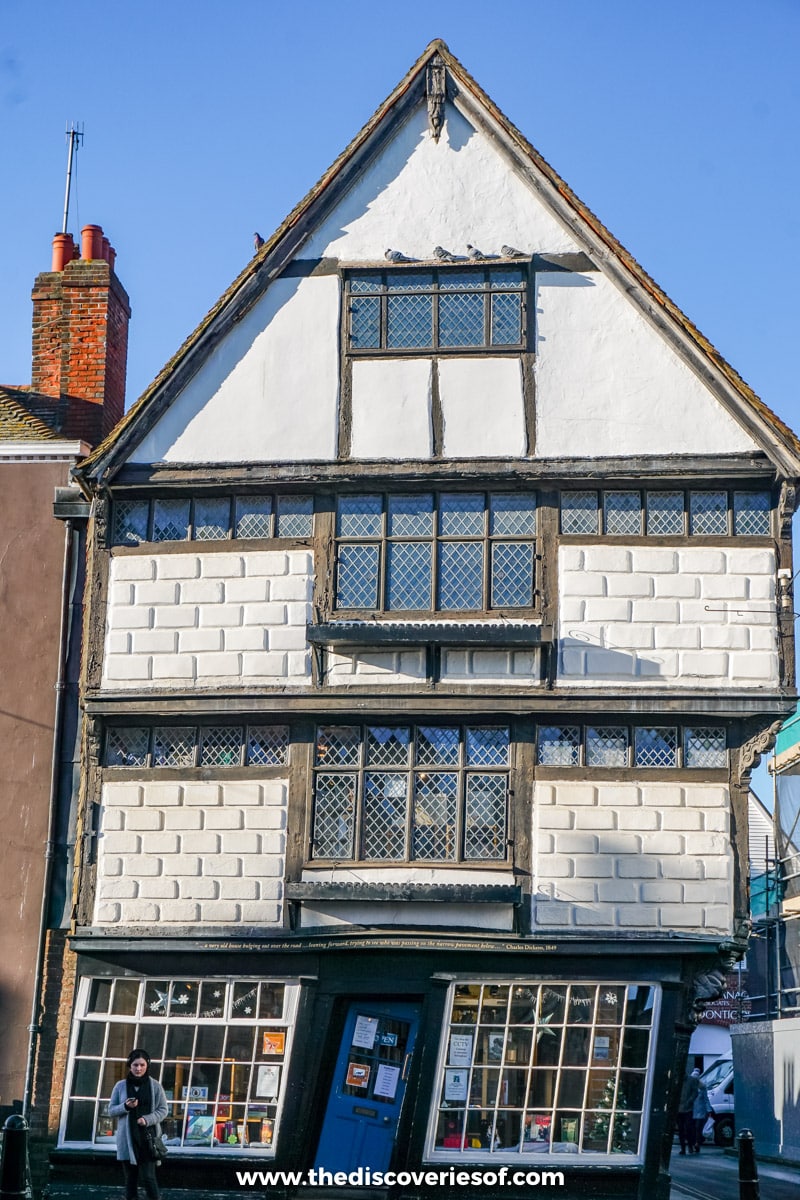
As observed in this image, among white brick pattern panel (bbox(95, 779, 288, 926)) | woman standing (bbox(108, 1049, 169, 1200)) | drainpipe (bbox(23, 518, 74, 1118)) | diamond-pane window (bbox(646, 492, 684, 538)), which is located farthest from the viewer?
drainpipe (bbox(23, 518, 74, 1118))

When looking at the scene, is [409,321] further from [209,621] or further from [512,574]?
[209,621]

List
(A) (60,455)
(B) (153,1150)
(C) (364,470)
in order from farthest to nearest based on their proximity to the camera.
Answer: (A) (60,455) → (C) (364,470) → (B) (153,1150)

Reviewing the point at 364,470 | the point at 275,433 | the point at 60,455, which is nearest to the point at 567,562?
the point at 364,470

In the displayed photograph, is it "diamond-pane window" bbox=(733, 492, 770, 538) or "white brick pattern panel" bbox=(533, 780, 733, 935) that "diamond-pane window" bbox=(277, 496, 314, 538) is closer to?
"white brick pattern panel" bbox=(533, 780, 733, 935)

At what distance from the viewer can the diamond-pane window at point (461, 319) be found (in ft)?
48.3

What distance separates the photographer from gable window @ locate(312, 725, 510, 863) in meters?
13.8

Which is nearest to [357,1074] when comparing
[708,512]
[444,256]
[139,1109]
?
[139,1109]

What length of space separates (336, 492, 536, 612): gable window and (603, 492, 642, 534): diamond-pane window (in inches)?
28.0

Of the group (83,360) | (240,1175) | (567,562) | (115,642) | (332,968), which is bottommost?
(240,1175)

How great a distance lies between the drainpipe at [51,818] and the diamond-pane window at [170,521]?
1189 mm

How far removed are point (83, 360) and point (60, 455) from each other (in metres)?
1.66

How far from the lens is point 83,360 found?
17.8 metres

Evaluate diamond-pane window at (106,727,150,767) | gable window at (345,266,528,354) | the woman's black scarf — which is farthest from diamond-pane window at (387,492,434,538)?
the woman's black scarf

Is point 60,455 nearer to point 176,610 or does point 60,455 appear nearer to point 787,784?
point 176,610
